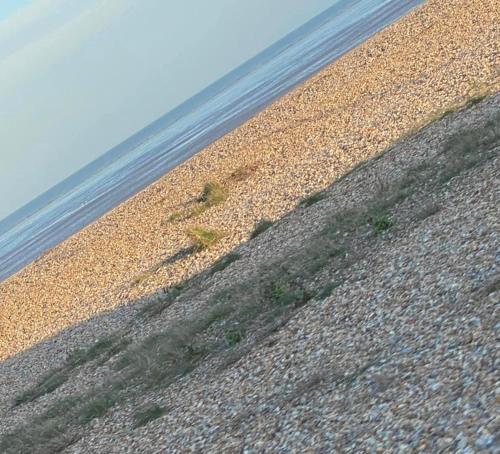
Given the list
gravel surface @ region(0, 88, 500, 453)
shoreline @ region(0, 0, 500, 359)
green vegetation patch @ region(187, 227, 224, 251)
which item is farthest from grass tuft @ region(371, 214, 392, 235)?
green vegetation patch @ region(187, 227, 224, 251)

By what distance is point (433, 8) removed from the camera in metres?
60.4

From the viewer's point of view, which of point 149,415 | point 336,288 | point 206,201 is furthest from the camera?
point 206,201

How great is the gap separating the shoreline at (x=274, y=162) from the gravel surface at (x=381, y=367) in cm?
1215

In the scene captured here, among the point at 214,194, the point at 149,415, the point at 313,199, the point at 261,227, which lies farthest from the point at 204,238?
the point at 149,415

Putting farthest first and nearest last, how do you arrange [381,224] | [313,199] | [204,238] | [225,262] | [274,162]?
[274,162]
[204,238]
[313,199]
[225,262]
[381,224]

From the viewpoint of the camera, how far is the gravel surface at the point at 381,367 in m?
9.40

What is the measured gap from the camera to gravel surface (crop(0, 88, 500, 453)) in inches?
370

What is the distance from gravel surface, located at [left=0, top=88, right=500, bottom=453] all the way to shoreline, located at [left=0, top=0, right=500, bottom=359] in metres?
12.1

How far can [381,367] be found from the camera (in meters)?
11.4

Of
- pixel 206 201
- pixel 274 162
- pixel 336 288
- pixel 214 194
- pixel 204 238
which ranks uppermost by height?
pixel 214 194

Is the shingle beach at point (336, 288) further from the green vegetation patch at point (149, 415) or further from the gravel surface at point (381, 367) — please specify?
the green vegetation patch at point (149, 415)

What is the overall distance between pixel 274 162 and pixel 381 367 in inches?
1130

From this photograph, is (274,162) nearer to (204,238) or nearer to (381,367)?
(204,238)

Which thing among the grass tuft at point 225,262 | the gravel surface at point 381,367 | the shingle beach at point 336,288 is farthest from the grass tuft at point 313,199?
the gravel surface at point 381,367
